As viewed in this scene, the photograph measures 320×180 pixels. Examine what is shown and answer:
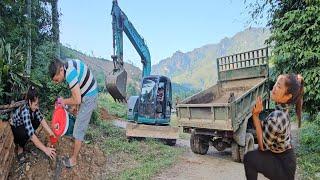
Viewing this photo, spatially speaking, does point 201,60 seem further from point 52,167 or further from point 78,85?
point 78,85

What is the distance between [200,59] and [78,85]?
123605 mm

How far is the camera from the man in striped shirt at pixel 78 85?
4191 millimetres

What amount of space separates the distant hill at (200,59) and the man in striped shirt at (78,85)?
98.6m

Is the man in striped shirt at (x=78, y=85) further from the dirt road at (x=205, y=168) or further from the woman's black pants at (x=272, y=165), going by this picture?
the dirt road at (x=205, y=168)

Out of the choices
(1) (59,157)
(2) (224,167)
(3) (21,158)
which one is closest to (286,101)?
(1) (59,157)

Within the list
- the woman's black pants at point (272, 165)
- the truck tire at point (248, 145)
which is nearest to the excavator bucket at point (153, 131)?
the truck tire at point (248, 145)

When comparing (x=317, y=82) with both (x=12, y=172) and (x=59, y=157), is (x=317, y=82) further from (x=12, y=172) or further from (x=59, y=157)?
(x=12, y=172)

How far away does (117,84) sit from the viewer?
11750mm

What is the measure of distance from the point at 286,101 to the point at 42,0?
454 inches

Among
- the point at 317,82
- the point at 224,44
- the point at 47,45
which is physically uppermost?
the point at 224,44

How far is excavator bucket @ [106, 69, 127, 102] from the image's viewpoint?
38.4ft

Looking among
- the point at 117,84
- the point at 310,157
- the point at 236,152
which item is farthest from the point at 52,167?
the point at 117,84

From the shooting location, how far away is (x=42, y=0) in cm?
1287

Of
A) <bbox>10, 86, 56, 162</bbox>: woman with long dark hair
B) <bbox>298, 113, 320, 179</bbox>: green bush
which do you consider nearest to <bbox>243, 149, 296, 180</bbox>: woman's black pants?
<bbox>10, 86, 56, 162</bbox>: woman with long dark hair
